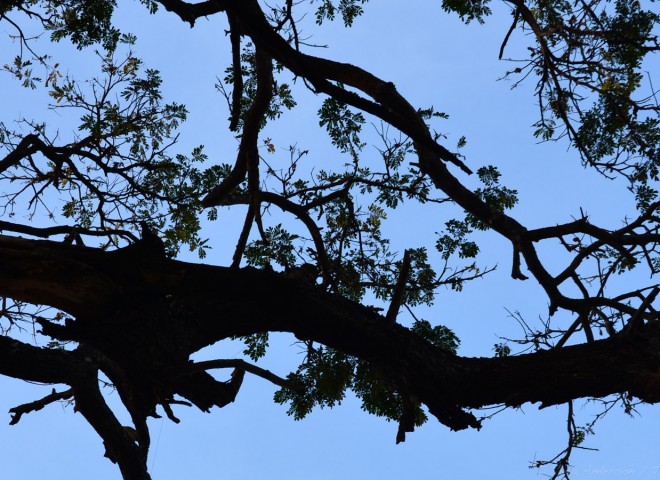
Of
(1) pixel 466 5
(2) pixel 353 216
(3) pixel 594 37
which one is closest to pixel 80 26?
(2) pixel 353 216

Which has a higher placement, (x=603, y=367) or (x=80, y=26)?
(x=80, y=26)

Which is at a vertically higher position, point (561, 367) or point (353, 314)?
point (353, 314)

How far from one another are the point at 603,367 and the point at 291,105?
15.6ft

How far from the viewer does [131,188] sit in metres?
7.27

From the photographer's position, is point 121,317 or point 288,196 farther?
point 288,196

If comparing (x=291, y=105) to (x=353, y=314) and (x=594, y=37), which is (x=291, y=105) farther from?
→ (x=353, y=314)

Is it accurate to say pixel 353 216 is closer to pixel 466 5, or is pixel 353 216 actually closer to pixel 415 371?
pixel 466 5

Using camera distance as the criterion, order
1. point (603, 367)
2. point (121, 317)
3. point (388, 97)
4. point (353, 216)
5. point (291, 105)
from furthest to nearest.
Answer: point (291, 105), point (353, 216), point (388, 97), point (603, 367), point (121, 317)

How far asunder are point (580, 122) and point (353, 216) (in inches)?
99.8

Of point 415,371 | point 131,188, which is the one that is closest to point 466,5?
point 131,188

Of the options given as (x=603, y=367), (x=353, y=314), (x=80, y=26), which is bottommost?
(x=603, y=367)

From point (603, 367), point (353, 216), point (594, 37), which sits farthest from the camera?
point (353, 216)

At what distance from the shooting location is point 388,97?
17.9 ft

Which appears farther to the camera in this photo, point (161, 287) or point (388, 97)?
point (388, 97)
